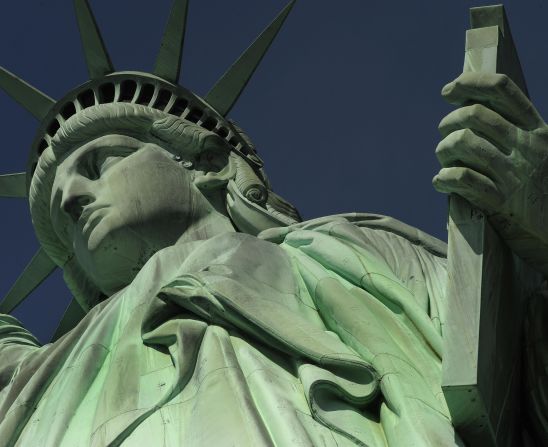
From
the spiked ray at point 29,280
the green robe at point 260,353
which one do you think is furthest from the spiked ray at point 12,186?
the green robe at point 260,353

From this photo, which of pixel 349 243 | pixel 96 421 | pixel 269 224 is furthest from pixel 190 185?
pixel 96 421

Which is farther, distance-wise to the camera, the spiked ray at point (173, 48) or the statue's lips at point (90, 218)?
the spiked ray at point (173, 48)

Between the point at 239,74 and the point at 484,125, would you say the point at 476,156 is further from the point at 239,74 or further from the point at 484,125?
the point at 239,74

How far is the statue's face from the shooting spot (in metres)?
13.6

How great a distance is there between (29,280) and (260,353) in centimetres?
404

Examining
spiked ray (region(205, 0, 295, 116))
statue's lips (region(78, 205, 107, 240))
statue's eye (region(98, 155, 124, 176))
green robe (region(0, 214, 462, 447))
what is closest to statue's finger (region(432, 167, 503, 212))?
green robe (region(0, 214, 462, 447))

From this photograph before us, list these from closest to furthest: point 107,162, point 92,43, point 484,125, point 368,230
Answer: point 484,125
point 368,230
point 107,162
point 92,43

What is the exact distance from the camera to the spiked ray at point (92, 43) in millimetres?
14883

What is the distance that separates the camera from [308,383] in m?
10.9

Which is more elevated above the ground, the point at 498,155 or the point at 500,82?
the point at 500,82

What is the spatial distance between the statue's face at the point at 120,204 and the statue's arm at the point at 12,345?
1.87ft

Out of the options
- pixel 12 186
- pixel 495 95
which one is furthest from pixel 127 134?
pixel 495 95

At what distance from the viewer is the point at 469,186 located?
10.6 meters

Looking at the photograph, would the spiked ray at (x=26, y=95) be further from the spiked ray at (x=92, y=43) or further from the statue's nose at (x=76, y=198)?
the statue's nose at (x=76, y=198)
